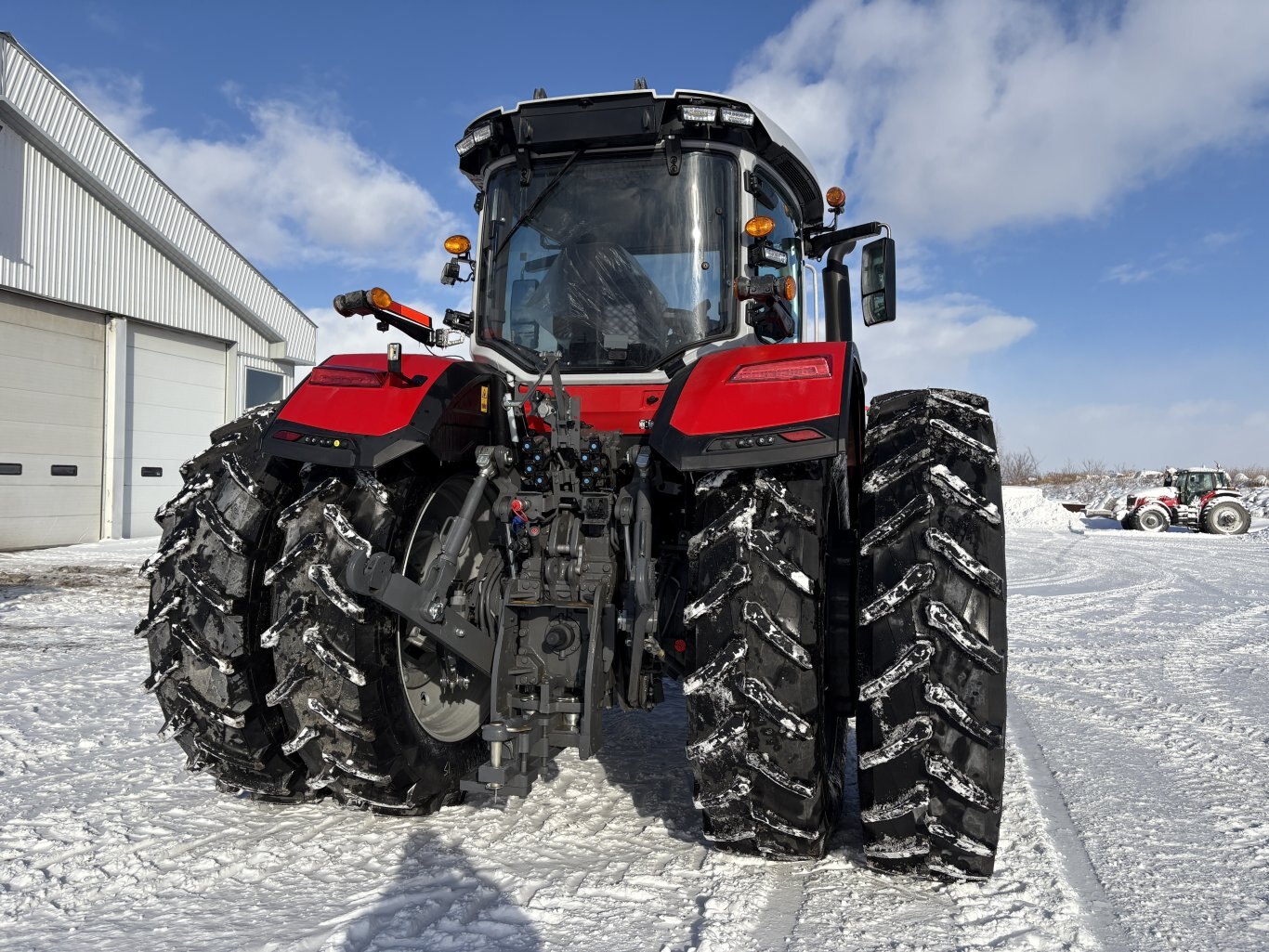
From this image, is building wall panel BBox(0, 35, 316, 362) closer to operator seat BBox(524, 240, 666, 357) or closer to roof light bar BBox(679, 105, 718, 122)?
operator seat BBox(524, 240, 666, 357)

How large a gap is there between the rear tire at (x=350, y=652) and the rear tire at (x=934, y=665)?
1452 mm

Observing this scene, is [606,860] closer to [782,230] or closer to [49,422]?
[782,230]

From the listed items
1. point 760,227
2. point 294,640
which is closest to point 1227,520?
point 760,227

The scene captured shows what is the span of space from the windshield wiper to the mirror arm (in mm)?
1311

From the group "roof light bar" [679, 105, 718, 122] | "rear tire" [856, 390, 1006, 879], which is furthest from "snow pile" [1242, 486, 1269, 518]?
"rear tire" [856, 390, 1006, 879]

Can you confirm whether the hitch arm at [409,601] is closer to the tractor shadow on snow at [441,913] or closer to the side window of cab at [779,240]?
the tractor shadow on snow at [441,913]

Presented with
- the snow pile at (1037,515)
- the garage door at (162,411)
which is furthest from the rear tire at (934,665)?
the snow pile at (1037,515)

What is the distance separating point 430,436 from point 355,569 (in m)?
0.53

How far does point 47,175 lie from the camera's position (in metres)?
13.2

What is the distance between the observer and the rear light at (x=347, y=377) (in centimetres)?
300

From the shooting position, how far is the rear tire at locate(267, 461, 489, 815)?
2.68 m

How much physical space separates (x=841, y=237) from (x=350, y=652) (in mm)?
2820

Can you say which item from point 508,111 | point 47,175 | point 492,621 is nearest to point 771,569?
point 492,621

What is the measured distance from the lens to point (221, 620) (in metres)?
2.82
